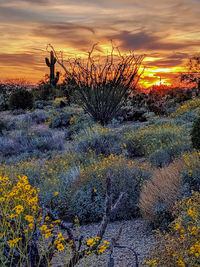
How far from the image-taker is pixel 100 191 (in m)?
5.70

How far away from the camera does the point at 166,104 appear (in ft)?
68.3

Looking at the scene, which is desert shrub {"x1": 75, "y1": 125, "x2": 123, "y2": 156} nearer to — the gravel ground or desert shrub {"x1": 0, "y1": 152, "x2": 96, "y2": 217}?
desert shrub {"x1": 0, "y1": 152, "x2": 96, "y2": 217}

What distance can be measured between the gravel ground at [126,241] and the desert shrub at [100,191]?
0.64 feet

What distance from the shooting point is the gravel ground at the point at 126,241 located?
3.88m

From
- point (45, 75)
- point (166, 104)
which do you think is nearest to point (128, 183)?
A: point (166, 104)

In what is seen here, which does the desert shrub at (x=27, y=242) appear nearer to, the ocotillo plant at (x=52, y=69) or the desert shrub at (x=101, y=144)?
the desert shrub at (x=101, y=144)

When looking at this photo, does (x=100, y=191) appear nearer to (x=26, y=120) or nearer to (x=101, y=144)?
(x=101, y=144)

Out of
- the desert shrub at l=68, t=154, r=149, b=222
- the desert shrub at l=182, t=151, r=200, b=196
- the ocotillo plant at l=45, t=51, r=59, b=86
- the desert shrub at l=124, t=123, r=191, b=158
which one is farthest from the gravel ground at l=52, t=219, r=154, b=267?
the ocotillo plant at l=45, t=51, r=59, b=86

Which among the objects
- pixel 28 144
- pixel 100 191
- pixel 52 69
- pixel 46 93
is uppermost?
pixel 52 69

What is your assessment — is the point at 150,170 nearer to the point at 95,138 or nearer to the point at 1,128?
the point at 95,138

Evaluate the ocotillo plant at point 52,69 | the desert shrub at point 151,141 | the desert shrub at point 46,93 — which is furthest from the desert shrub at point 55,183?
the ocotillo plant at point 52,69

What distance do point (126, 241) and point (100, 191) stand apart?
137cm

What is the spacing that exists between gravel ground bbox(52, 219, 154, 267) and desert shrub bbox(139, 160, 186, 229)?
9.1 inches

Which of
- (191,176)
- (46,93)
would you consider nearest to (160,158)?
(191,176)
